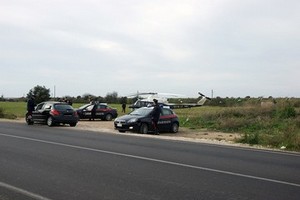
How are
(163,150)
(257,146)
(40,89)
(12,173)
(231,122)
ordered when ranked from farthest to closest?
(40,89) → (231,122) → (257,146) → (163,150) → (12,173)

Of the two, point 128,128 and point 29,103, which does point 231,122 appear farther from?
point 29,103

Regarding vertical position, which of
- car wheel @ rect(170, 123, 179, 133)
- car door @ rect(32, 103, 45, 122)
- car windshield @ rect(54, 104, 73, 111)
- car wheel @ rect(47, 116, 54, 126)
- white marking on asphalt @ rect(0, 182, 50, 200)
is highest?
car windshield @ rect(54, 104, 73, 111)

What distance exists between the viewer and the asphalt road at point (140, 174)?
24.3 ft

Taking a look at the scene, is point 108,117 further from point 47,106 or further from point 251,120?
point 251,120

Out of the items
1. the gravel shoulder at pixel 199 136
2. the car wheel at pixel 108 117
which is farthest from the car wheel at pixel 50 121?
the car wheel at pixel 108 117

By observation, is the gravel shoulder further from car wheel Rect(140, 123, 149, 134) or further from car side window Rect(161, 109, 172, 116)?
car side window Rect(161, 109, 172, 116)

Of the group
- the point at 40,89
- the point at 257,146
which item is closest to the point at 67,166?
the point at 257,146

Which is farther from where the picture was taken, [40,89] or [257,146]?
[40,89]

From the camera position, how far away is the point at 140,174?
30.2 ft

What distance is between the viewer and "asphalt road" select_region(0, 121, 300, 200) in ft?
24.3

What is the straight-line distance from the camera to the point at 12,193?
7344 mm

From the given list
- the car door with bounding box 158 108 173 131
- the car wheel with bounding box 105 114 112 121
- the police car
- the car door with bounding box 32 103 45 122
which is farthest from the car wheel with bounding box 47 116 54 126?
the car wheel with bounding box 105 114 112 121

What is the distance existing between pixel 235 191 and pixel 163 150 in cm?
664

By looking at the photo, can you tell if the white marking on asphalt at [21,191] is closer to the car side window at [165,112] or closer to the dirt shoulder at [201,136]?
the dirt shoulder at [201,136]
